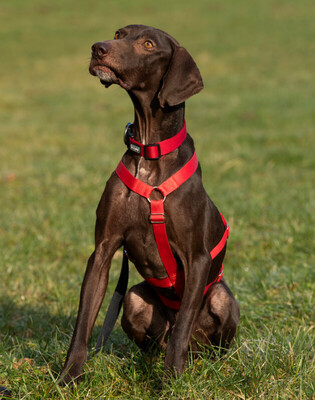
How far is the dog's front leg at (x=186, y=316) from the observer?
325 centimetres

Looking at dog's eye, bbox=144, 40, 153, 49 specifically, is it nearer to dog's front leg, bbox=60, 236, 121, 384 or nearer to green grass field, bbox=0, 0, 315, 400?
dog's front leg, bbox=60, 236, 121, 384

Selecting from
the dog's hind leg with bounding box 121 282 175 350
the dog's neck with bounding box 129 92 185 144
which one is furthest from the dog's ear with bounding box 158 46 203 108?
the dog's hind leg with bounding box 121 282 175 350

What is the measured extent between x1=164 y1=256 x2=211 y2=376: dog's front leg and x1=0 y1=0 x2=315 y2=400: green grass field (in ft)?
0.42

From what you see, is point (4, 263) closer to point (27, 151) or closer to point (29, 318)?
point (29, 318)

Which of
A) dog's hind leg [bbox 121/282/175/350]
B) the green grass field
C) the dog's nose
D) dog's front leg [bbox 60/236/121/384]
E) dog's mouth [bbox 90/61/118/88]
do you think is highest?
the dog's nose

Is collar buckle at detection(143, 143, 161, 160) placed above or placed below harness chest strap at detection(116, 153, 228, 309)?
above

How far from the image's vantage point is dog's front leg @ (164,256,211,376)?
10.7 feet

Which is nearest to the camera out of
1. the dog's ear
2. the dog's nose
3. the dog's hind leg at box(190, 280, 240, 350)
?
the dog's nose

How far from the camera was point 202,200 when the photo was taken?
3.46 metres

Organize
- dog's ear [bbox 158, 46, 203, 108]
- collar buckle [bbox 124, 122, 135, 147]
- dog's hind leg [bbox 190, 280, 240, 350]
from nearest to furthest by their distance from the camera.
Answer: dog's ear [bbox 158, 46, 203, 108]
collar buckle [bbox 124, 122, 135, 147]
dog's hind leg [bbox 190, 280, 240, 350]

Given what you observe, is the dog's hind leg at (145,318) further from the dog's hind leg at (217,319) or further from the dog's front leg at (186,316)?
the dog's front leg at (186,316)

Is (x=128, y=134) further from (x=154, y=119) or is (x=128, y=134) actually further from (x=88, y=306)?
(x=88, y=306)

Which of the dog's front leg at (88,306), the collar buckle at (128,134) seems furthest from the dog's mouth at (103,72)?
the dog's front leg at (88,306)

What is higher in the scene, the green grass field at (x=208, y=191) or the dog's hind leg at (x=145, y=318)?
the dog's hind leg at (x=145, y=318)
